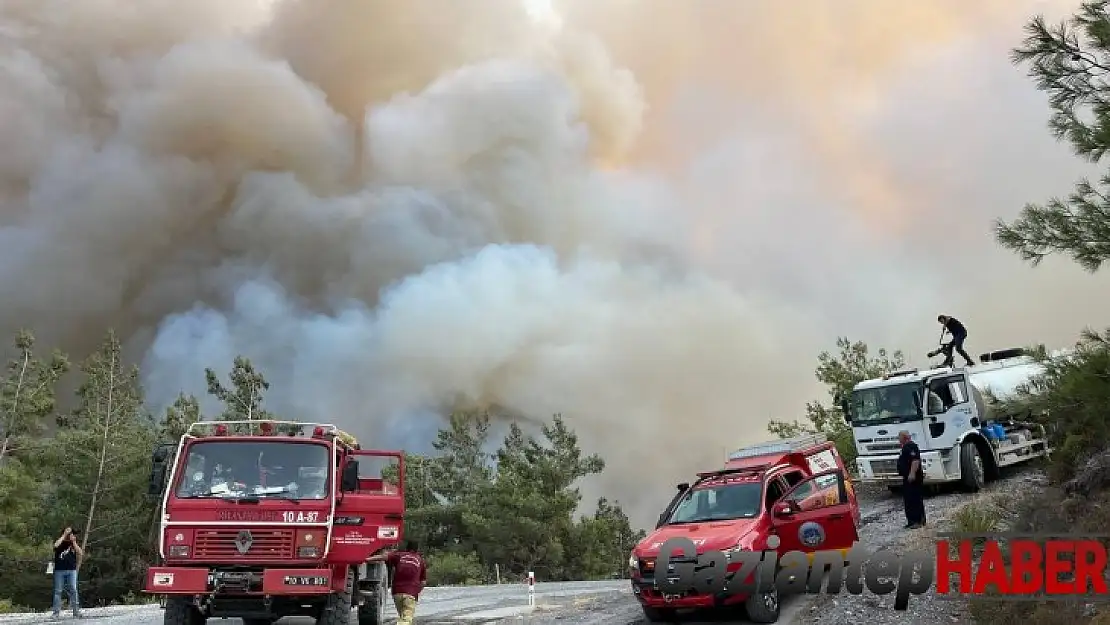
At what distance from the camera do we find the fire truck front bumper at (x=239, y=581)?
962 centimetres

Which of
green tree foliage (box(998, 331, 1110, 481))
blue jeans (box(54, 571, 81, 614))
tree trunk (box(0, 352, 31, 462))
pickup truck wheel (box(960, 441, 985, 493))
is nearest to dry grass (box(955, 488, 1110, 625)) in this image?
green tree foliage (box(998, 331, 1110, 481))

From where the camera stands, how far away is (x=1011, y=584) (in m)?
8.60

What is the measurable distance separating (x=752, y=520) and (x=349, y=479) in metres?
5.33

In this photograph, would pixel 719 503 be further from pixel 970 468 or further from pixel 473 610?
pixel 970 468

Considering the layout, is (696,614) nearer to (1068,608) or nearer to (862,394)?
(1068,608)

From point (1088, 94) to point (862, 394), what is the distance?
40.8 ft

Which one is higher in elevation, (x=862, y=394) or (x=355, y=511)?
(x=862, y=394)

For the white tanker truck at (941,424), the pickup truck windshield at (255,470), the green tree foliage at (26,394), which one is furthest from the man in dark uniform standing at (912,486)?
the green tree foliage at (26,394)

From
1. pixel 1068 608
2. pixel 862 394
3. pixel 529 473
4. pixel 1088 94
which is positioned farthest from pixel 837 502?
pixel 529 473

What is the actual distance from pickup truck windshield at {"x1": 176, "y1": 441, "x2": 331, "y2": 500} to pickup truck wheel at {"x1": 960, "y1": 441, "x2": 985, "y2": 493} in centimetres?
Result: 1476

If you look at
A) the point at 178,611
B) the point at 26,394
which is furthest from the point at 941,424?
the point at 26,394

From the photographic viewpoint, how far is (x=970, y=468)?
62.4 ft

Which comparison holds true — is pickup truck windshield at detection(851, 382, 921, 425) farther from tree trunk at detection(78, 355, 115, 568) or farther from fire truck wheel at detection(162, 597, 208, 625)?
tree trunk at detection(78, 355, 115, 568)

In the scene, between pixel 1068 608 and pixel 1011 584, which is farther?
pixel 1011 584
